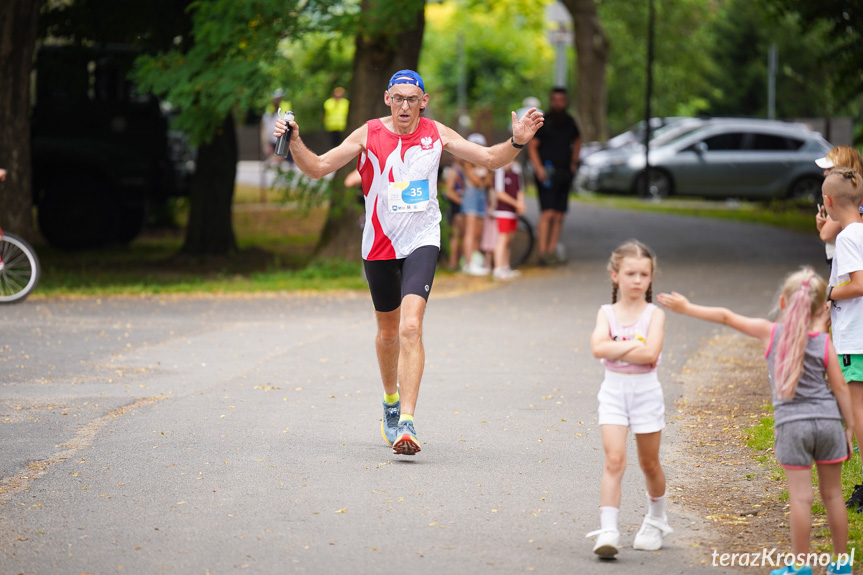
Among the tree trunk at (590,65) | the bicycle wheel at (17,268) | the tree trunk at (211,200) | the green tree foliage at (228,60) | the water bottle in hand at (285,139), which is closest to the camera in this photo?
the water bottle in hand at (285,139)

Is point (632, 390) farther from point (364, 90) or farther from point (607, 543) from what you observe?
point (364, 90)

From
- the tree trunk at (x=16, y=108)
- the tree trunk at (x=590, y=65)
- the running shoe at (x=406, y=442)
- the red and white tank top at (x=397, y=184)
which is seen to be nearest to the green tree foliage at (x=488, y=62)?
the tree trunk at (x=590, y=65)

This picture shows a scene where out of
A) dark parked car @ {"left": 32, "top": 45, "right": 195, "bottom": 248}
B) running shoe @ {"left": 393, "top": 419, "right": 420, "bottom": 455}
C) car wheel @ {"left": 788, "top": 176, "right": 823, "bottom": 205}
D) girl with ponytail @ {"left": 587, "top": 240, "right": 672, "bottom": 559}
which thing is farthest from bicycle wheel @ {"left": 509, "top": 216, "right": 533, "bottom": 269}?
car wheel @ {"left": 788, "top": 176, "right": 823, "bottom": 205}

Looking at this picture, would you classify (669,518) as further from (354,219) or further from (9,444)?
(354,219)

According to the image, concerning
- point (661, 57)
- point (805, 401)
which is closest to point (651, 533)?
point (805, 401)

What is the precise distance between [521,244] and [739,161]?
40.2 feet

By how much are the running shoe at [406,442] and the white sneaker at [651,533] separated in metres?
1.67

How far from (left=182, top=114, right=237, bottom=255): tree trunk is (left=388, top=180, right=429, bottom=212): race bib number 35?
39.5 ft

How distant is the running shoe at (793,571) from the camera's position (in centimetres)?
433

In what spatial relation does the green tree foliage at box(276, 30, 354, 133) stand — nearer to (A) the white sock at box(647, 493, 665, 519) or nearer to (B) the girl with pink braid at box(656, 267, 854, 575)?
(A) the white sock at box(647, 493, 665, 519)

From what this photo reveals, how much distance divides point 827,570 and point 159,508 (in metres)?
2.90

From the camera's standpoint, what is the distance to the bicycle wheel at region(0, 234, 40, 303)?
12711 millimetres

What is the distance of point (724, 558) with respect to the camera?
4.73 meters

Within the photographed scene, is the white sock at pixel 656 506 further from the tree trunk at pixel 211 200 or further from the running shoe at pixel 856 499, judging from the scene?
the tree trunk at pixel 211 200
